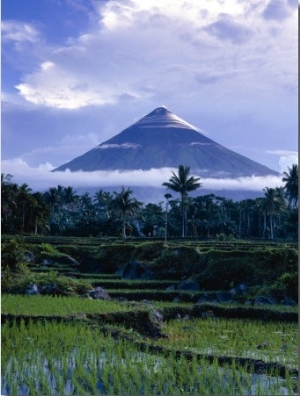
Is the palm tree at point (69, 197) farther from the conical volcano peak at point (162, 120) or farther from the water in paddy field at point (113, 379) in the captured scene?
the conical volcano peak at point (162, 120)

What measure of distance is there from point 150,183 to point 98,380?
147m

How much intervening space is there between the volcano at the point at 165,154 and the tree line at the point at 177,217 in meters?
77.3

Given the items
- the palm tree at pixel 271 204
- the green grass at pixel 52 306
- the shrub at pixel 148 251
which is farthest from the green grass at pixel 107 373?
the palm tree at pixel 271 204

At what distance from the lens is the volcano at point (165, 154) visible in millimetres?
119938

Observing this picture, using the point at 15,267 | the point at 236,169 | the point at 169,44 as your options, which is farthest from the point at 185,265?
the point at 236,169

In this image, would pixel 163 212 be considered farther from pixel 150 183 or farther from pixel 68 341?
pixel 150 183

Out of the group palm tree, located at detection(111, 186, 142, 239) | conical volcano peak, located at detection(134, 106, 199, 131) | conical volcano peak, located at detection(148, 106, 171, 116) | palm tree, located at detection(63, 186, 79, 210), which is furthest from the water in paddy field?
conical volcano peak, located at detection(148, 106, 171, 116)

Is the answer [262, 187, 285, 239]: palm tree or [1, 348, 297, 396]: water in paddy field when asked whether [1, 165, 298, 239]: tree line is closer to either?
[262, 187, 285, 239]: palm tree

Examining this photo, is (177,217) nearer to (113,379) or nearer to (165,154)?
(113,379)

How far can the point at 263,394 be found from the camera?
4.32m

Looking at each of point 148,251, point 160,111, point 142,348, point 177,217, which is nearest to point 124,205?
point 177,217

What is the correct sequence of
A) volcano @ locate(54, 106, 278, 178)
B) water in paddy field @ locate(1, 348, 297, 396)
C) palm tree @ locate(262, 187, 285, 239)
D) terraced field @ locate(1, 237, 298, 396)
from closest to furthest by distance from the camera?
water in paddy field @ locate(1, 348, 297, 396) < terraced field @ locate(1, 237, 298, 396) < palm tree @ locate(262, 187, 285, 239) < volcano @ locate(54, 106, 278, 178)

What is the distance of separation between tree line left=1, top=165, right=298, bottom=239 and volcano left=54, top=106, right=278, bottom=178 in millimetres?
77252

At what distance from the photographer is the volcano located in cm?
11994
